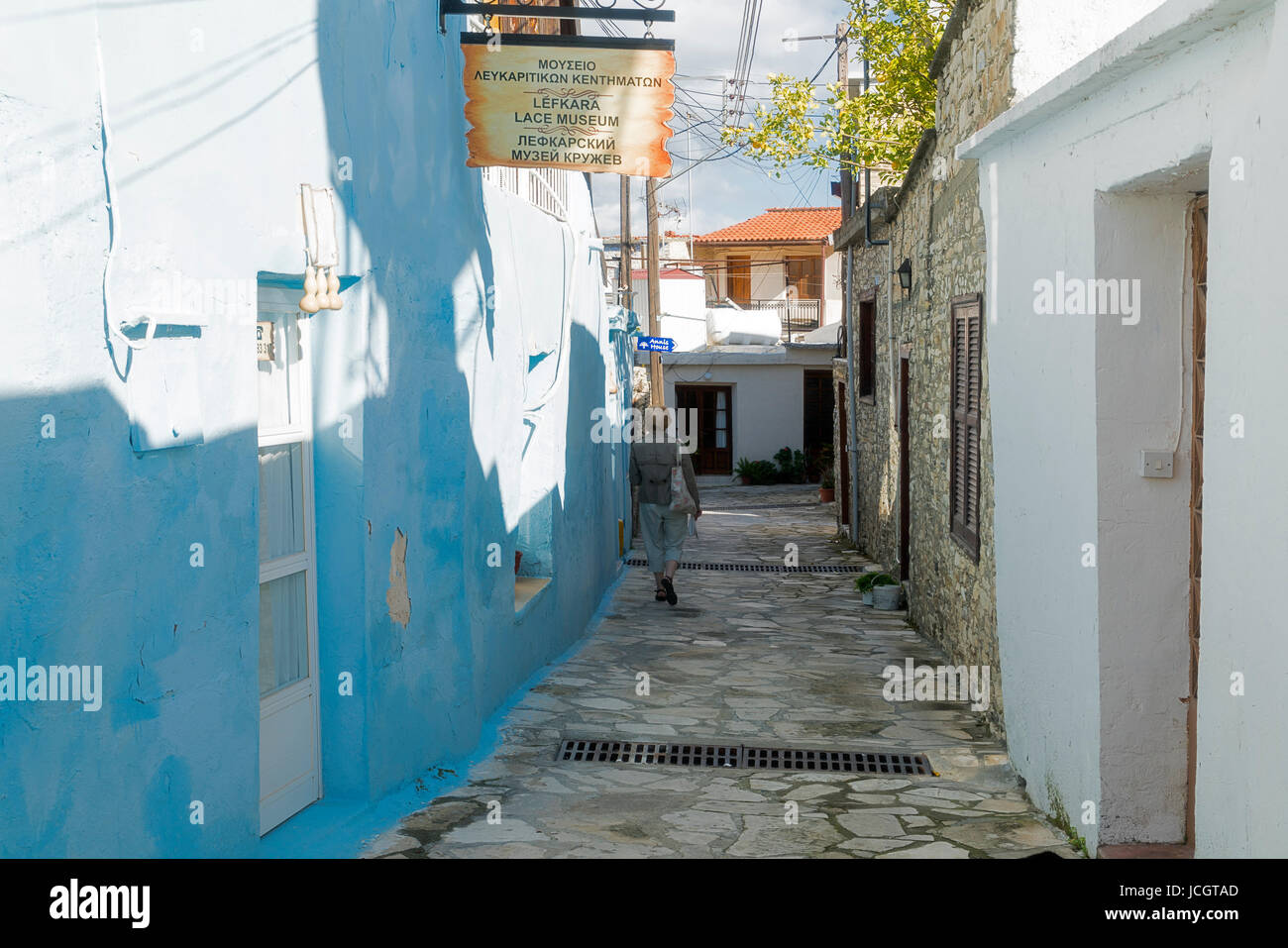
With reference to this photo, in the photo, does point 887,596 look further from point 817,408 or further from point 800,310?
point 800,310

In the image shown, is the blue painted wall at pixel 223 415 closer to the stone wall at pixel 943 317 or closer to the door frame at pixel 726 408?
the stone wall at pixel 943 317

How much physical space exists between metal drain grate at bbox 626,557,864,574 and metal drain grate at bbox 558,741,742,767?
7.60m

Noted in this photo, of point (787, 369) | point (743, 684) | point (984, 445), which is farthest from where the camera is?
point (787, 369)

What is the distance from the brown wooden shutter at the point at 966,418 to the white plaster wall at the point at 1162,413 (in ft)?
2.96

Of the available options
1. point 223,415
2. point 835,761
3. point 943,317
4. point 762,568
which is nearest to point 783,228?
point 762,568

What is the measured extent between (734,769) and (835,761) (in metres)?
0.59

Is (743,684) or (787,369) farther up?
(787,369)

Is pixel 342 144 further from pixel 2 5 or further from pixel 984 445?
pixel 984 445

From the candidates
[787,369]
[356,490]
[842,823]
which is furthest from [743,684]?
[787,369]

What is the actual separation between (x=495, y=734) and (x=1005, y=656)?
2773 millimetres

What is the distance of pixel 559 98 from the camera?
5.71m

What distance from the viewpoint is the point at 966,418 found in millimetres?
7785

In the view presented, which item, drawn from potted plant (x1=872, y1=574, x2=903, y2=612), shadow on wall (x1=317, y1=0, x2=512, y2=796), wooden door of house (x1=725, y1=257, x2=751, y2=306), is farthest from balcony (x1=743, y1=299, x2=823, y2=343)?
shadow on wall (x1=317, y1=0, x2=512, y2=796)

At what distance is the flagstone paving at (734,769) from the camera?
5.05 metres
